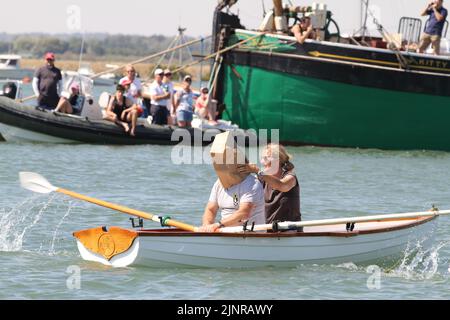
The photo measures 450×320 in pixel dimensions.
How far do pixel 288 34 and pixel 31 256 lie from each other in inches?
591

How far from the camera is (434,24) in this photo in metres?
25.6

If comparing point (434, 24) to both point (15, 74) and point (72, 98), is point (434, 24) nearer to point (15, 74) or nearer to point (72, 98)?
point (72, 98)

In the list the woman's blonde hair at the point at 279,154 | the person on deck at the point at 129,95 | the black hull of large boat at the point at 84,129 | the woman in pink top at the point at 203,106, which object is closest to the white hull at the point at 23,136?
the black hull of large boat at the point at 84,129

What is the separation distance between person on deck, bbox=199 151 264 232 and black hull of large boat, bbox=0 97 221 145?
12.8 meters

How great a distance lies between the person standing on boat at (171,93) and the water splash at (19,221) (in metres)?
7.78

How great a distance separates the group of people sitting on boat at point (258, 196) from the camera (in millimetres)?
11695

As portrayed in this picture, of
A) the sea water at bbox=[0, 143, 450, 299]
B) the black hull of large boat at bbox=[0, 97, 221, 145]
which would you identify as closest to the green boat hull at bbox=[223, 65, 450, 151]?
the sea water at bbox=[0, 143, 450, 299]

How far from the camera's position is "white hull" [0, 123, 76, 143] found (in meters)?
24.6

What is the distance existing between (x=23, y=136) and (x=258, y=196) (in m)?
13.8

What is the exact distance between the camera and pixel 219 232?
11.5 metres

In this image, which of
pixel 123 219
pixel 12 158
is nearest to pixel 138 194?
pixel 123 219

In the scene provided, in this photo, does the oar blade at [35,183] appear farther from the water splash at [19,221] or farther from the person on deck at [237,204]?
the person on deck at [237,204]

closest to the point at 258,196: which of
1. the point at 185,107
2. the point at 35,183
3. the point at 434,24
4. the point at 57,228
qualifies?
the point at 35,183
